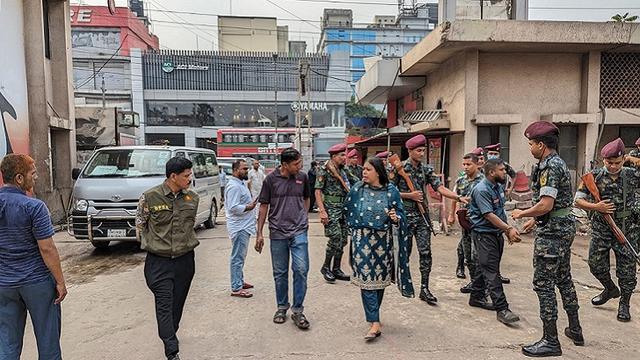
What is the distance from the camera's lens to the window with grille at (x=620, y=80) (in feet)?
33.3

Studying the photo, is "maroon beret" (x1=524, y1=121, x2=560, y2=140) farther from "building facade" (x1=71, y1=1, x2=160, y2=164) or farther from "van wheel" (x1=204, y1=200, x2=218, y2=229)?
"building facade" (x1=71, y1=1, x2=160, y2=164)

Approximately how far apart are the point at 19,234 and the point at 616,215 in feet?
16.9

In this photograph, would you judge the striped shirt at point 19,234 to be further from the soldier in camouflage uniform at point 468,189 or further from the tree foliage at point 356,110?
the tree foliage at point 356,110

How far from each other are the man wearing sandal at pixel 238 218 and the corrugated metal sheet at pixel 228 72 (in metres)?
41.9

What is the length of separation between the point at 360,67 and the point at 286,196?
223 ft

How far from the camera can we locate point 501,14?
37.5ft

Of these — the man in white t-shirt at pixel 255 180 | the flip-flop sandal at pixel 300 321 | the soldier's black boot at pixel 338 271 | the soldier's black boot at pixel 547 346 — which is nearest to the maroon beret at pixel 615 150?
the soldier's black boot at pixel 547 346

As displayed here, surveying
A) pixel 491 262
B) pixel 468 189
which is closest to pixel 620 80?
pixel 468 189

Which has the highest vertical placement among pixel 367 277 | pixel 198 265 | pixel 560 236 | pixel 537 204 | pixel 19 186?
pixel 19 186

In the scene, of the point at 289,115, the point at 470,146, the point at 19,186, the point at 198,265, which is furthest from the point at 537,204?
the point at 289,115

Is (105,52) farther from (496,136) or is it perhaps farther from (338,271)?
(338,271)

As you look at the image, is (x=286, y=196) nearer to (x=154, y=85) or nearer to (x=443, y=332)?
(x=443, y=332)

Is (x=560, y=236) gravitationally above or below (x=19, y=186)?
below

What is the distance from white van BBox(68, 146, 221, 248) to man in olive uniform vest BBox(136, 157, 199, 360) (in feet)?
13.9
